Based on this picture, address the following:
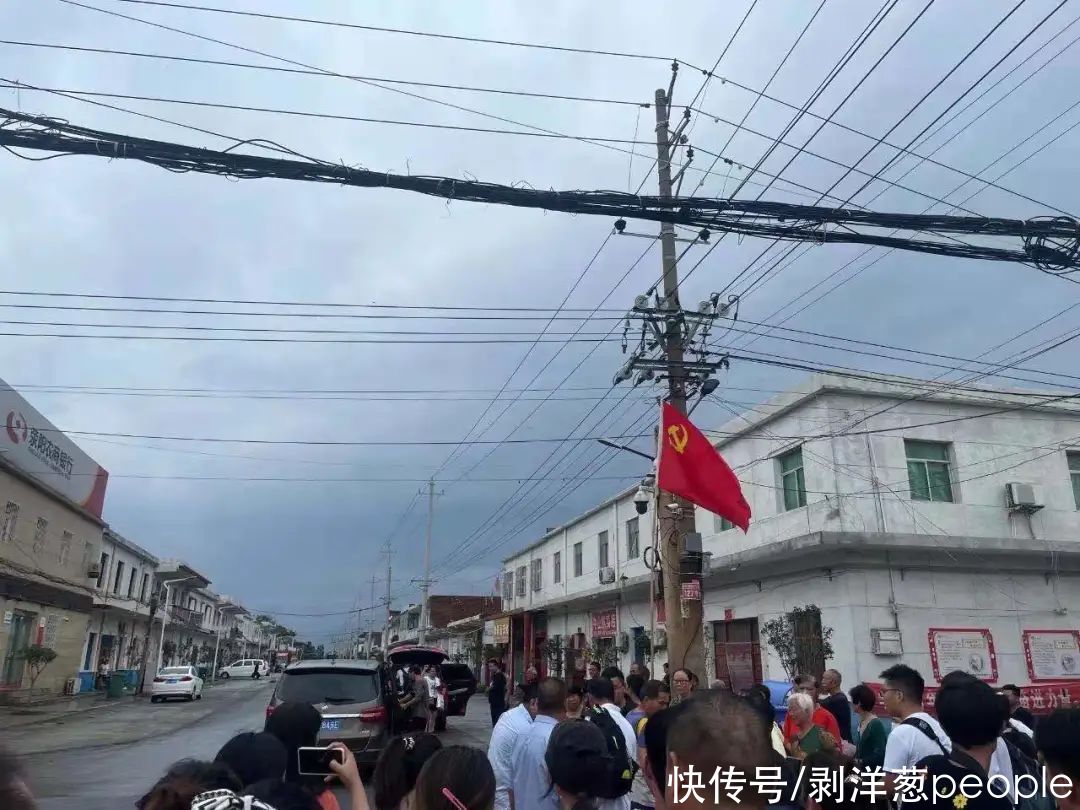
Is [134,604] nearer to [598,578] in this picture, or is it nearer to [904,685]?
[598,578]

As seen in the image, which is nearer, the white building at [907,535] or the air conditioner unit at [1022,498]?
the white building at [907,535]

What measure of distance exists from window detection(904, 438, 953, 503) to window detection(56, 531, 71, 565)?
2992 centimetres

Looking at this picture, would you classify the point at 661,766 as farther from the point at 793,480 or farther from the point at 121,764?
the point at 793,480

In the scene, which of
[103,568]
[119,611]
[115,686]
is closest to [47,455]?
[115,686]

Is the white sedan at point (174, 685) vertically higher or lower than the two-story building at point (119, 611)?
lower

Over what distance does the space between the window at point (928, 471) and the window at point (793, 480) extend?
2.26 metres

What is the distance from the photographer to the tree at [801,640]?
16.5 metres

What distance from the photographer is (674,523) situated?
39.8 ft

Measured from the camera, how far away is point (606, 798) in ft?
14.9

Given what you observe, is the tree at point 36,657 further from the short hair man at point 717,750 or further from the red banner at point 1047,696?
the short hair man at point 717,750

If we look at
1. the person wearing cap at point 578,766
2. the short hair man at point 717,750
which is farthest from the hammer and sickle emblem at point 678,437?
the short hair man at point 717,750

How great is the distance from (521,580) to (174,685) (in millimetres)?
16856

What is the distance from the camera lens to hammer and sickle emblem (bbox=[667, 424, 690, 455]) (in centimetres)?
1160

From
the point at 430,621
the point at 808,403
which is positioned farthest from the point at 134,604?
the point at 808,403
